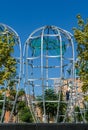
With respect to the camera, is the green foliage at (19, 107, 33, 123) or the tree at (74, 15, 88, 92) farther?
the green foliage at (19, 107, 33, 123)

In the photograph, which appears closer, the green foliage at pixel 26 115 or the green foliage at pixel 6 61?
the green foliage at pixel 6 61

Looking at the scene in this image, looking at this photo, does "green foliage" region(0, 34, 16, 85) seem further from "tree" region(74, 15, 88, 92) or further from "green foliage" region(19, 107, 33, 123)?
"green foliage" region(19, 107, 33, 123)

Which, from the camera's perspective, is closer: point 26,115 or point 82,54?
point 82,54

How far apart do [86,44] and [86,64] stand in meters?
1.73

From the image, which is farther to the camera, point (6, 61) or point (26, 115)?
point (26, 115)

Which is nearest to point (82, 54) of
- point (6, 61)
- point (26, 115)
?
point (6, 61)

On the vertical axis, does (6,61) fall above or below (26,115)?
above

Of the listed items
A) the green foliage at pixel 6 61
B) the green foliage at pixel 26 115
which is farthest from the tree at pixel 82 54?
the green foliage at pixel 26 115

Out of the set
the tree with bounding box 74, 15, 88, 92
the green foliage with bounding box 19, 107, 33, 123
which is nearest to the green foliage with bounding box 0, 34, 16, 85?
the tree with bounding box 74, 15, 88, 92

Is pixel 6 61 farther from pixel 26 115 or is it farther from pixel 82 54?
pixel 26 115

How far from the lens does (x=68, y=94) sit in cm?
5134

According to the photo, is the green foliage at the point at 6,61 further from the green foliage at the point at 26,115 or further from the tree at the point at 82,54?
the green foliage at the point at 26,115

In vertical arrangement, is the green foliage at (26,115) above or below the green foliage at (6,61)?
below
